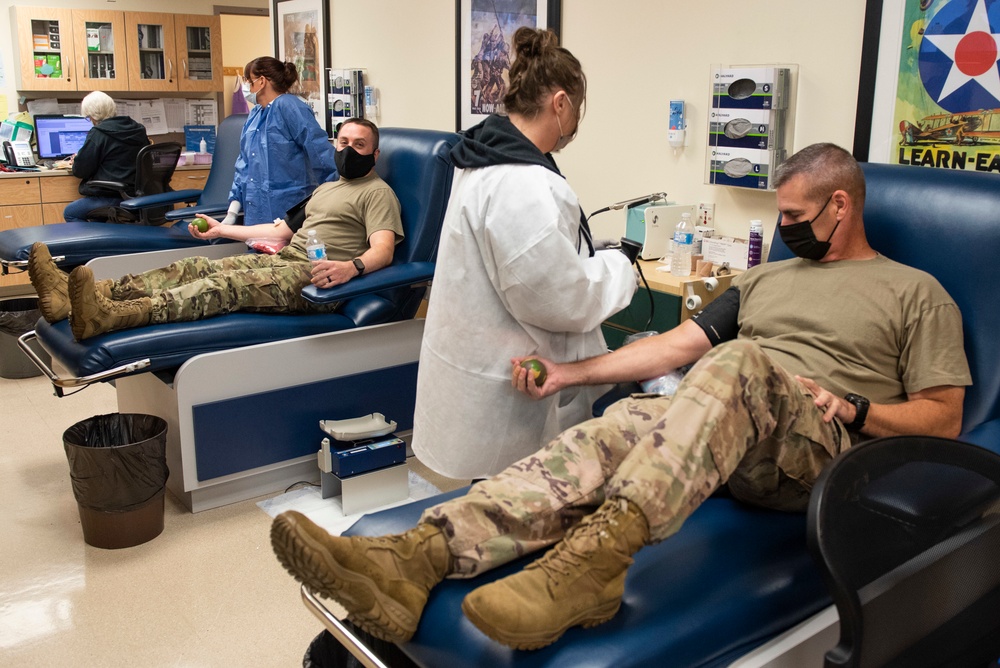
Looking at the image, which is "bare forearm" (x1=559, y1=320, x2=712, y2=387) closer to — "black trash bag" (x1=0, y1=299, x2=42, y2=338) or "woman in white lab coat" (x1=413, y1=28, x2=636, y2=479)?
"woman in white lab coat" (x1=413, y1=28, x2=636, y2=479)

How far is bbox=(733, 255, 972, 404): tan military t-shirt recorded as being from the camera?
5.97 ft

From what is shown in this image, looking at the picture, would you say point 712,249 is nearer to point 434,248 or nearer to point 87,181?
point 434,248

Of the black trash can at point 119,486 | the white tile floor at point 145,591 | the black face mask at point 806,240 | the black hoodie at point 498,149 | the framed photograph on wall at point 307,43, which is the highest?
the framed photograph on wall at point 307,43

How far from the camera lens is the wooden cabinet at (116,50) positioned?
21.8 ft

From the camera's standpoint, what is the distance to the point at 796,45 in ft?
9.40

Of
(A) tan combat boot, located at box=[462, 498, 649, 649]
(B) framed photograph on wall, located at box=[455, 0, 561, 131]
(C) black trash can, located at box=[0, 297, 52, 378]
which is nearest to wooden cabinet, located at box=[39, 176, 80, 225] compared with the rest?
(C) black trash can, located at box=[0, 297, 52, 378]

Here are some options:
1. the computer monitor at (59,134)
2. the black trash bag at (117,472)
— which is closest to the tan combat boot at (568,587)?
the black trash bag at (117,472)

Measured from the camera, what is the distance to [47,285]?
2945mm

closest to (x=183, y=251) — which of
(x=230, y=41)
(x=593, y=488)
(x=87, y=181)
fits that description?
(x=87, y=181)

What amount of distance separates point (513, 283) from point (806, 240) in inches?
25.8

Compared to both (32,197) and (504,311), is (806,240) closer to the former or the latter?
(504,311)

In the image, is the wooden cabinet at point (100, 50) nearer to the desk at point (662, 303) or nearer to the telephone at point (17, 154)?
the telephone at point (17, 154)

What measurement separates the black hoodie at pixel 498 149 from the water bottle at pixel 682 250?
3.22 ft

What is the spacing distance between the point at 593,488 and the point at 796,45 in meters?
1.90
